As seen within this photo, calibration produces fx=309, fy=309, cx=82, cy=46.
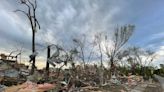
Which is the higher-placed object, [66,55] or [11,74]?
[66,55]

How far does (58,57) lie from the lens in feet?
52.3

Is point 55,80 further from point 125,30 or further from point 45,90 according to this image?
point 125,30

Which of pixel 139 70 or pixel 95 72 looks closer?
pixel 95 72

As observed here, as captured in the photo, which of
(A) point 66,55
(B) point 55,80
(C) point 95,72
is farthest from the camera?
(C) point 95,72

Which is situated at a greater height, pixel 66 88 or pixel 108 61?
pixel 108 61

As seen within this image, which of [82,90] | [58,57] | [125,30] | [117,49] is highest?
[125,30]

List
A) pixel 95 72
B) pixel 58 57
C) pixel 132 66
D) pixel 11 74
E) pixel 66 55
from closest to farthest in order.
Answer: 1. pixel 11 74
2. pixel 58 57
3. pixel 66 55
4. pixel 95 72
5. pixel 132 66

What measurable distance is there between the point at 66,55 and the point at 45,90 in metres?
5.97

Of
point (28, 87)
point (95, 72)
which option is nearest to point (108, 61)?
point (95, 72)

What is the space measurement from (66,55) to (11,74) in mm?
3483

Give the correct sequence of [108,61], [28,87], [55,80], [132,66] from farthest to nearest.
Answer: [132,66] → [108,61] → [55,80] → [28,87]

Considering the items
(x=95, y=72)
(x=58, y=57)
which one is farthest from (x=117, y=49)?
(x=58, y=57)

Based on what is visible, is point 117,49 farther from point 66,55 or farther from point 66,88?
point 66,88

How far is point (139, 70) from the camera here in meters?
43.7
